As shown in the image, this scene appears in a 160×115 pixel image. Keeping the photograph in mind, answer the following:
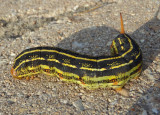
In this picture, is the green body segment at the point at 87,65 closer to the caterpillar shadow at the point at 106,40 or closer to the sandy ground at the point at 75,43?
the sandy ground at the point at 75,43

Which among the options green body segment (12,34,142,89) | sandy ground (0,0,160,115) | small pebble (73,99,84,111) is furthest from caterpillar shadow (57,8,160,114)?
small pebble (73,99,84,111)

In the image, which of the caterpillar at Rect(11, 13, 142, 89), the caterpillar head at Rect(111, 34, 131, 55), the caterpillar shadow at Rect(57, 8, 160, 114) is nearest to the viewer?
the caterpillar at Rect(11, 13, 142, 89)

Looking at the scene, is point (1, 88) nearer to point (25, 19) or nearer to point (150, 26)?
point (25, 19)

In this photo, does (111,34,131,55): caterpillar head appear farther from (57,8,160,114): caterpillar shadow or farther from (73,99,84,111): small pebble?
(73,99,84,111): small pebble

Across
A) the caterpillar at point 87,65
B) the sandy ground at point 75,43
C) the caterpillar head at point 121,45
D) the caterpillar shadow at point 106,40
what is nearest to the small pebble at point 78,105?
the sandy ground at point 75,43

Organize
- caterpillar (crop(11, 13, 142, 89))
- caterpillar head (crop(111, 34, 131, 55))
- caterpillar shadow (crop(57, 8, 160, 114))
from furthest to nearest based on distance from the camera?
caterpillar shadow (crop(57, 8, 160, 114)) < caterpillar head (crop(111, 34, 131, 55)) < caterpillar (crop(11, 13, 142, 89))

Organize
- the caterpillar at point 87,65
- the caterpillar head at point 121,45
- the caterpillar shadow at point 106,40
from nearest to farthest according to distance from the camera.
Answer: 1. the caterpillar at point 87,65
2. the caterpillar head at point 121,45
3. the caterpillar shadow at point 106,40

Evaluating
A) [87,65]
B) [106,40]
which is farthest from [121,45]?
[106,40]
